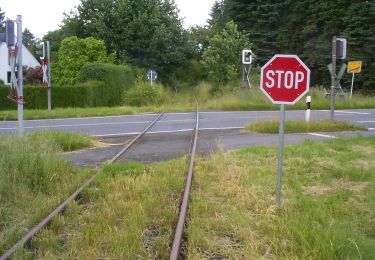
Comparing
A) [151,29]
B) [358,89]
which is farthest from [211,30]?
[358,89]

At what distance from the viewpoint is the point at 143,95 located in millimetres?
31141

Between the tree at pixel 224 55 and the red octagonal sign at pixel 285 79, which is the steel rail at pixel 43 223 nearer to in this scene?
the red octagonal sign at pixel 285 79

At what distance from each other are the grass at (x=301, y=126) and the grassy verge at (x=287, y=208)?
16.4 feet

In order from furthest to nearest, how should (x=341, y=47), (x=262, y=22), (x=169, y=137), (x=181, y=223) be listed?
(x=262, y=22), (x=341, y=47), (x=169, y=137), (x=181, y=223)

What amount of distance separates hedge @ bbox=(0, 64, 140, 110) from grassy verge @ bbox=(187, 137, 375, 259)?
21330mm

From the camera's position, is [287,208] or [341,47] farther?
[341,47]

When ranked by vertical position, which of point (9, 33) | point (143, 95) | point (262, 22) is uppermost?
point (262, 22)

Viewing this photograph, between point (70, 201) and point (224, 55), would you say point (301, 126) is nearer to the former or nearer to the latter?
point (70, 201)

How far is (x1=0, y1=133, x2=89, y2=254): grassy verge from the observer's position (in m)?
6.00

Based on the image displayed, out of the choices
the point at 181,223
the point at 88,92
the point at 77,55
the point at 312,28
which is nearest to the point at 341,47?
the point at 181,223

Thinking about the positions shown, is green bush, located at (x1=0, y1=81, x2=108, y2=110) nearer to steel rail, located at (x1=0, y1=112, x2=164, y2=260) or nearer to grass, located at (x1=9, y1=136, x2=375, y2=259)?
grass, located at (x1=9, y1=136, x2=375, y2=259)

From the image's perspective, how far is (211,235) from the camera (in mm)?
5477

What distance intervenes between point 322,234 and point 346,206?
1862mm

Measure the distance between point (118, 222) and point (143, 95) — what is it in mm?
25517
